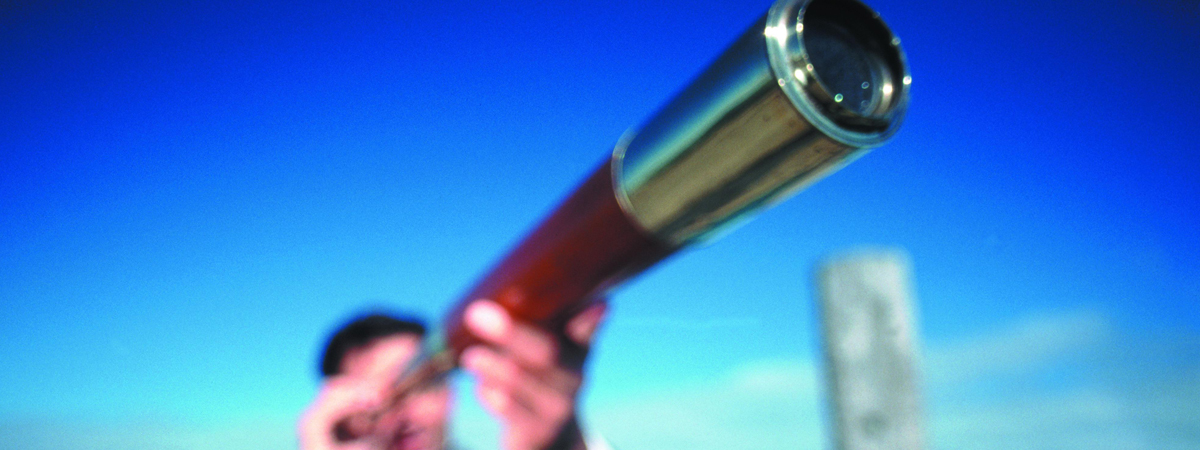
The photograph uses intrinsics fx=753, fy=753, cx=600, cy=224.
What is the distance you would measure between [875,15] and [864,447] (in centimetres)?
222

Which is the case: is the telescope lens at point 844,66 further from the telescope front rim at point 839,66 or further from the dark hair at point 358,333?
the dark hair at point 358,333

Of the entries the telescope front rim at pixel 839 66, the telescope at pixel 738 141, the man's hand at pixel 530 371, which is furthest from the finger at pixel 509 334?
the telescope front rim at pixel 839 66

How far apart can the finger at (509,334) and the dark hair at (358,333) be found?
1967 millimetres

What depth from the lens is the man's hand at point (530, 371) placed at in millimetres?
919

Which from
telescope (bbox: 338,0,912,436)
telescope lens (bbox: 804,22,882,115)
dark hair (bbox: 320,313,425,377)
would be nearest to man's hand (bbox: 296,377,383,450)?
telescope (bbox: 338,0,912,436)

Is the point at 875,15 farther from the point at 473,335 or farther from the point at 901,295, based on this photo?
the point at 901,295

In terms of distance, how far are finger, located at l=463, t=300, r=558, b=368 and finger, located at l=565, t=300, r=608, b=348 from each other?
0.04 meters

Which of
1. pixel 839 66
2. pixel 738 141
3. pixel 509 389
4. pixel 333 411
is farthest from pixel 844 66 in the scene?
pixel 333 411

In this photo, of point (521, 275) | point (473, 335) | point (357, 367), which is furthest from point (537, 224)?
point (357, 367)

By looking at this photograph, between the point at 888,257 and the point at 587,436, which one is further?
the point at 888,257

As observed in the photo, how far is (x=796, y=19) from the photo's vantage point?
22.7 inches

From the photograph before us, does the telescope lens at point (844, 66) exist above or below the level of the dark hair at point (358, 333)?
below

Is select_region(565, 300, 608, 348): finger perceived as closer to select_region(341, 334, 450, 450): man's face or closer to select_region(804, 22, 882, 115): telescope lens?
select_region(341, 334, 450, 450): man's face

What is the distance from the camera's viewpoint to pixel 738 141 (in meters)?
0.59
